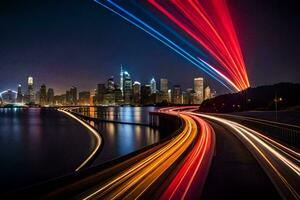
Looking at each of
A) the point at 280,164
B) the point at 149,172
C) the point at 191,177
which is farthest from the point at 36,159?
the point at 280,164

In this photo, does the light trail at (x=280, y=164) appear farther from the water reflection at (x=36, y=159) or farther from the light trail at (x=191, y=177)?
the water reflection at (x=36, y=159)

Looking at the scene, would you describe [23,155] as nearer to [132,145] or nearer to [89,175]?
[132,145]

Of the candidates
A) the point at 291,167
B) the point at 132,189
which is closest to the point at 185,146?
the point at 291,167

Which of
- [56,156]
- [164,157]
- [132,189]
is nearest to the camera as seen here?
[132,189]

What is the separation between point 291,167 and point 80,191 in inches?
439

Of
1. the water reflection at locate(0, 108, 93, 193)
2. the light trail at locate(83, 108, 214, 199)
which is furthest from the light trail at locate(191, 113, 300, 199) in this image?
the water reflection at locate(0, 108, 93, 193)

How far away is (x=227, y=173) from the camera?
18.5m

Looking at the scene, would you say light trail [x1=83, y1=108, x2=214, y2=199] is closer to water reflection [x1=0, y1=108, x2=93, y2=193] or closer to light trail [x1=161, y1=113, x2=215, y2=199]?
light trail [x1=161, y1=113, x2=215, y2=199]

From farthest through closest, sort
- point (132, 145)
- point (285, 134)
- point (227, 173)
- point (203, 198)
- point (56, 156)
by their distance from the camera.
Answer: point (132, 145) < point (56, 156) < point (285, 134) < point (227, 173) < point (203, 198)

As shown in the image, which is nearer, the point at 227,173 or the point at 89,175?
the point at 89,175

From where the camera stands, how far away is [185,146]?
97.6 feet

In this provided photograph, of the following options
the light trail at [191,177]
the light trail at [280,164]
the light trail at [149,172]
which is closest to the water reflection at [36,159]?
the light trail at [149,172]

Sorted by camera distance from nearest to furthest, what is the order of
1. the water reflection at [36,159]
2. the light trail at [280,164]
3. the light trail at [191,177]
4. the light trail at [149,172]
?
1. the light trail at [191,177]
2. the light trail at [149,172]
3. the light trail at [280,164]
4. the water reflection at [36,159]

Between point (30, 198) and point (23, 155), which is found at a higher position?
point (30, 198)
